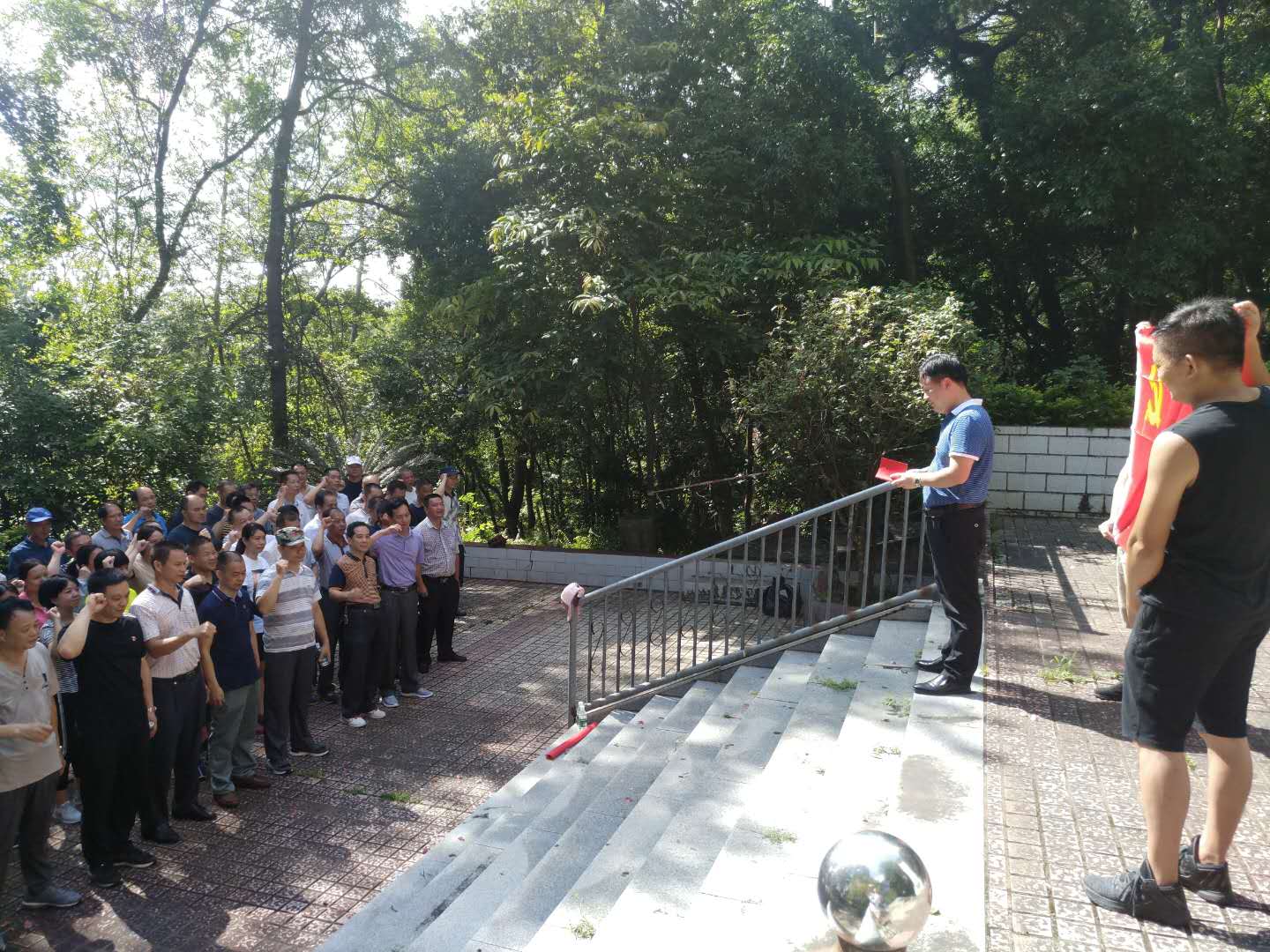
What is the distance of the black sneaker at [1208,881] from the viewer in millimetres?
2707

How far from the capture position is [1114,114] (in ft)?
34.7

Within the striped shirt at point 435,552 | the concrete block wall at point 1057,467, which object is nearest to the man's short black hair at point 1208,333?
the striped shirt at point 435,552

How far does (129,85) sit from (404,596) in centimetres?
1246

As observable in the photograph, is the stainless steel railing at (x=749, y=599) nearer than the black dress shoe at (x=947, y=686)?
No

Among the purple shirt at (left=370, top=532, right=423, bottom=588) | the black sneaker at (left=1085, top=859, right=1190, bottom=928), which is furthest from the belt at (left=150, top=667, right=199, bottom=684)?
the black sneaker at (left=1085, top=859, right=1190, bottom=928)

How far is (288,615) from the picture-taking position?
18.7 feet

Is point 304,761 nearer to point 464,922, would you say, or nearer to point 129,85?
point 464,922

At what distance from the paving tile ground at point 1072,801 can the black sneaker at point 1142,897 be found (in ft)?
0.11

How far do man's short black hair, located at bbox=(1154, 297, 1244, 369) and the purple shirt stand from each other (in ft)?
19.2

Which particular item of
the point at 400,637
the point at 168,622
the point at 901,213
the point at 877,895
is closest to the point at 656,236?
the point at 901,213

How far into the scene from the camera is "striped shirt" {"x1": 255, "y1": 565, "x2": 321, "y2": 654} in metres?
5.68

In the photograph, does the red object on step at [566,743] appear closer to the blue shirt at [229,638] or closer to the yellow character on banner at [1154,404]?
the blue shirt at [229,638]

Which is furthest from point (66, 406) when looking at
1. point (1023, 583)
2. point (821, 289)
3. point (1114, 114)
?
point (1114, 114)

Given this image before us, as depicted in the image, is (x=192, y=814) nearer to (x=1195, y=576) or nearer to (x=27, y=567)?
(x=27, y=567)
